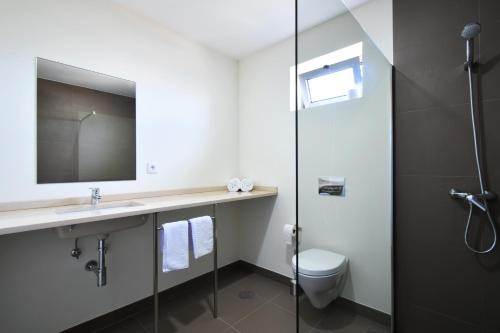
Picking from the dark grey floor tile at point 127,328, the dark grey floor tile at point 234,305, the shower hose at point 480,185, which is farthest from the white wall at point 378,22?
the dark grey floor tile at point 127,328

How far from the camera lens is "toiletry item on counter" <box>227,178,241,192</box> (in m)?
2.42

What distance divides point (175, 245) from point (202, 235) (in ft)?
0.71

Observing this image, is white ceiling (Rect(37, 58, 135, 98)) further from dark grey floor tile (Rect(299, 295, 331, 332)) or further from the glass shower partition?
dark grey floor tile (Rect(299, 295, 331, 332))

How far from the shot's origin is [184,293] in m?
2.09

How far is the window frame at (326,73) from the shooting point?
3.53 feet

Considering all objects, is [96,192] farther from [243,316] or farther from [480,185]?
[480,185]

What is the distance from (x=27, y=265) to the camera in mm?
1373

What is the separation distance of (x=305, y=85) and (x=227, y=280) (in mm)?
2091

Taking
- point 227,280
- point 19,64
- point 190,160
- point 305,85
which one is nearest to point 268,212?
point 227,280

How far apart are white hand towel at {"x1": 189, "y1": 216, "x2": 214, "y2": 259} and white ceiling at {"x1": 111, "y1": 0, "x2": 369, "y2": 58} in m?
1.67

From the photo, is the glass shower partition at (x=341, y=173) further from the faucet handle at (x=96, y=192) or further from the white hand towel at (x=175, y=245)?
the faucet handle at (x=96, y=192)

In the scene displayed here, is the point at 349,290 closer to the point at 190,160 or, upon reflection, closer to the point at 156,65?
the point at 190,160

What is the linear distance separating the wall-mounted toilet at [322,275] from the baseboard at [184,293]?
8 centimetres

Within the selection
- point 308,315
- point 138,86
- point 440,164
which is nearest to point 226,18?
point 138,86
